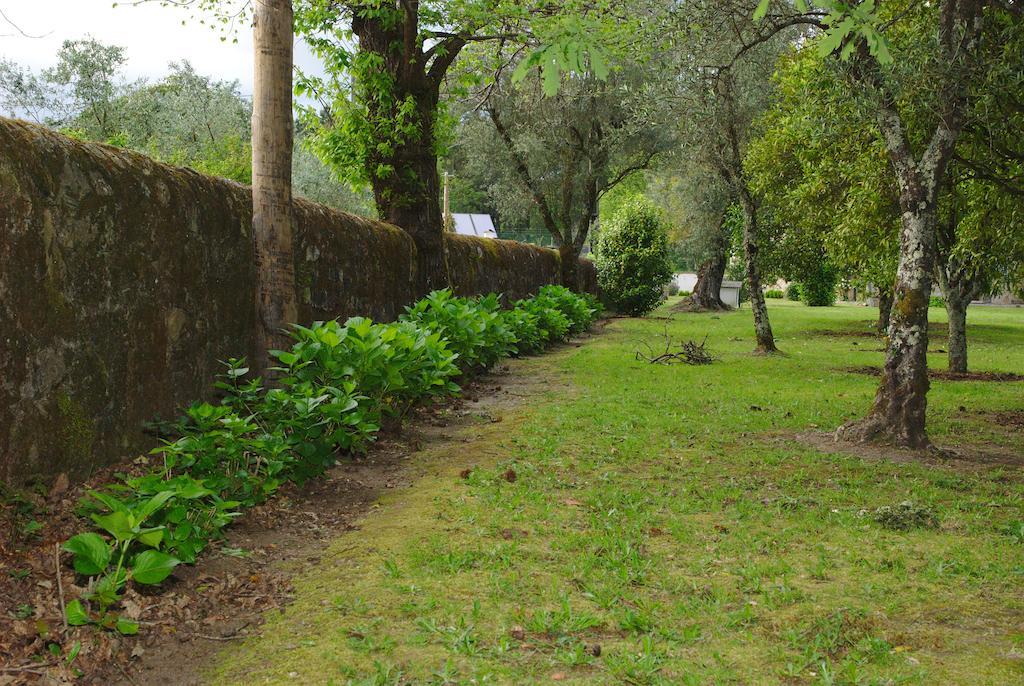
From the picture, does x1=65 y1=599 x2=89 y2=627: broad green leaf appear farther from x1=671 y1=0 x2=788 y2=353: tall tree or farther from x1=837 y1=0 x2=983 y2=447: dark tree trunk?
x1=671 y1=0 x2=788 y2=353: tall tree

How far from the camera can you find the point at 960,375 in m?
14.1

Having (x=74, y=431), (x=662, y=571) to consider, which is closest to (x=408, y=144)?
(x=74, y=431)

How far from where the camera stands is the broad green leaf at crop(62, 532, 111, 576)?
3.30 m

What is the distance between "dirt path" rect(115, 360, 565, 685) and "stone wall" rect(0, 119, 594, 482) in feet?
3.34

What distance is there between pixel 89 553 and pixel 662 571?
283 centimetres

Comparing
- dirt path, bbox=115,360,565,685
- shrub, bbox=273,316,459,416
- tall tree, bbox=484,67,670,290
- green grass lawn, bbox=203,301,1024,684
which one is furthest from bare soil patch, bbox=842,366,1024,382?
tall tree, bbox=484,67,670,290

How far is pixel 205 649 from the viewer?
134 inches

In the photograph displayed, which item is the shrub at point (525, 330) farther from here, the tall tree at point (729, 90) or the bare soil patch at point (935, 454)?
the bare soil patch at point (935, 454)

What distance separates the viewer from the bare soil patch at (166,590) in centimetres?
311

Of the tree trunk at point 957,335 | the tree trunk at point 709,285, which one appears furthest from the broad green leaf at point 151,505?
the tree trunk at point 709,285

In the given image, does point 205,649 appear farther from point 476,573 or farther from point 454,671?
point 476,573

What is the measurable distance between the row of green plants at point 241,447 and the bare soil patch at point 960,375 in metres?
8.95

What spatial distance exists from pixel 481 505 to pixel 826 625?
2.48 m

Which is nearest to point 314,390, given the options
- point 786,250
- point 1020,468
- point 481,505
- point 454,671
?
point 481,505
